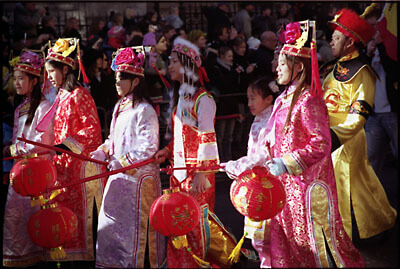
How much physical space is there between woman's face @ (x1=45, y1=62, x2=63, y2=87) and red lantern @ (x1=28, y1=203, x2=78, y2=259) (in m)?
1.17

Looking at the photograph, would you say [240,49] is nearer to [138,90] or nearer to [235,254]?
[138,90]

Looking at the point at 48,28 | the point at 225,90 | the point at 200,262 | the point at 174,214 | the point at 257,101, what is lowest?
Answer: the point at 200,262

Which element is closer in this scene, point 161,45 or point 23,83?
point 23,83

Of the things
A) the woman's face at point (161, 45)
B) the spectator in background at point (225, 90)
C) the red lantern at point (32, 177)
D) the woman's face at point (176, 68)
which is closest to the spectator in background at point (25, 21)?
the woman's face at point (161, 45)

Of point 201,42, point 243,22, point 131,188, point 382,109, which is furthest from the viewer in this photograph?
point 243,22

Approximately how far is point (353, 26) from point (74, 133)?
2.43 meters

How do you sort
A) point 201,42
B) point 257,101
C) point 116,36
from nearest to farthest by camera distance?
point 257,101, point 201,42, point 116,36

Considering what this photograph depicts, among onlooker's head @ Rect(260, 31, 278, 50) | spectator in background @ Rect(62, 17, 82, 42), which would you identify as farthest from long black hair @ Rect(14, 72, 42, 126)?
onlooker's head @ Rect(260, 31, 278, 50)

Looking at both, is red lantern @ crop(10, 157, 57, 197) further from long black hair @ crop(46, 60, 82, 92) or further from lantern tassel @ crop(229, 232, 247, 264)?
lantern tassel @ crop(229, 232, 247, 264)

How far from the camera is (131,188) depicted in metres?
3.95

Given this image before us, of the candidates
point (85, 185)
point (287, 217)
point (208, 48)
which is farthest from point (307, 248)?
point (208, 48)

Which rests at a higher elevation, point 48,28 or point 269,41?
point 48,28

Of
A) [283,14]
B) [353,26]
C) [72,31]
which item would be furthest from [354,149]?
[283,14]

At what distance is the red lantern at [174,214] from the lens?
134 inches
